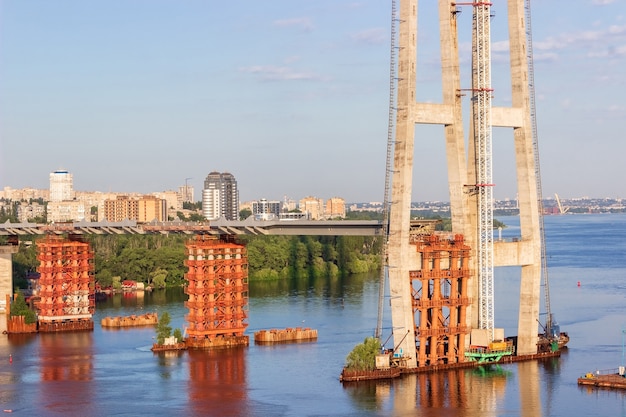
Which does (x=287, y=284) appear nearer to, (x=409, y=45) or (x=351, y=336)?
(x=351, y=336)

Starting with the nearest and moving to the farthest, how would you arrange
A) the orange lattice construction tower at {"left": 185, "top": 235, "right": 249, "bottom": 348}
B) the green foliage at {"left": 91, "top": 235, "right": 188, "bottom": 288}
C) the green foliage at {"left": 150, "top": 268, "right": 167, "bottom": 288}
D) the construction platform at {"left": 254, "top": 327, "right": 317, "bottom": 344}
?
the orange lattice construction tower at {"left": 185, "top": 235, "right": 249, "bottom": 348}, the construction platform at {"left": 254, "top": 327, "right": 317, "bottom": 344}, the green foliage at {"left": 150, "top": 268, "right": 167, "bottom": 288}, the green foliage at {"left": 91, "top": 235, "right": 188, "bottom": 288}

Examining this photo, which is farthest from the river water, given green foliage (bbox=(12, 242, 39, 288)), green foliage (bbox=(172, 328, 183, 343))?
green foliage (bbox=(12, 242, 39, 288))

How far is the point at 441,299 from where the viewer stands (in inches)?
2527

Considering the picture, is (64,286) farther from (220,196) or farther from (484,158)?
(220,196)

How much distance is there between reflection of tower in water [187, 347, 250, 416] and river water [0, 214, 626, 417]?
0.06 meters

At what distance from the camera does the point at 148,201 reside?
177375mm

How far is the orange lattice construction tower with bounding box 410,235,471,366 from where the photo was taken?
6397 centimetres

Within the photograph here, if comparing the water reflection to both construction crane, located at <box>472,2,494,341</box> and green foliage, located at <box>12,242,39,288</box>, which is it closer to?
construction crane, located at <box>472,2,494,341</box>

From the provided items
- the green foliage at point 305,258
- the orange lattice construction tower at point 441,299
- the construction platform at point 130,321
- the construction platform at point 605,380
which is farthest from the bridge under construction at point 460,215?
the green foliage at point 305,258

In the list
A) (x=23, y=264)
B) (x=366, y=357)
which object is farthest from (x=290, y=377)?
(x=23, y=264)

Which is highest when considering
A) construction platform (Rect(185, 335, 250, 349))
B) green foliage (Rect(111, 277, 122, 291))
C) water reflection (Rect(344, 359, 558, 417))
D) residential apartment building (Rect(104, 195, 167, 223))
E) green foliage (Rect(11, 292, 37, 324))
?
residential apartment building (Rect(104, 195, 167, 223))

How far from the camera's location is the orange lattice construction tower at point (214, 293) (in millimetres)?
76188

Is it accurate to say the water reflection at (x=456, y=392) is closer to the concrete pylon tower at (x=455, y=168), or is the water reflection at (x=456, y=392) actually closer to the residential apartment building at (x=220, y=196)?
the concrete pylon tower at (x=455, y=168)

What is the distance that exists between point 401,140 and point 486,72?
21.8ft
